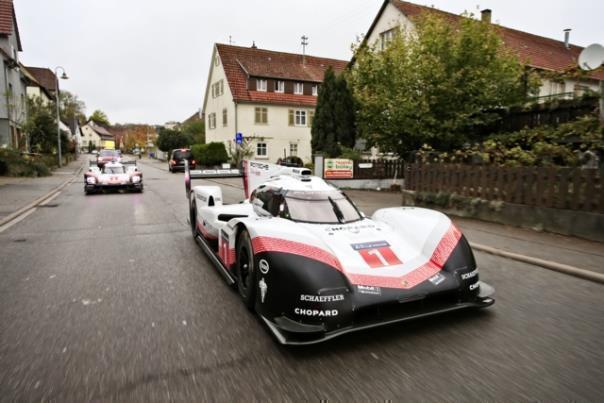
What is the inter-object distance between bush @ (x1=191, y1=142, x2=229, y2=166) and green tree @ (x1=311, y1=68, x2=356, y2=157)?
14040mm

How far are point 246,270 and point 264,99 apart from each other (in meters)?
32.1

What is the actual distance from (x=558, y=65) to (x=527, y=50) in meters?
2.43

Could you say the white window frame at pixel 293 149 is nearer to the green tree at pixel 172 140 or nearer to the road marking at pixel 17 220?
the green tree at pixel 172 140

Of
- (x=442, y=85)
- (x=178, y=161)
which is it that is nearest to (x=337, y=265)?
(x=442, y=85)

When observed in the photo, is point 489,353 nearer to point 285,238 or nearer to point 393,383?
point 393,383

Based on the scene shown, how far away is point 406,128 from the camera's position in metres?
14.3

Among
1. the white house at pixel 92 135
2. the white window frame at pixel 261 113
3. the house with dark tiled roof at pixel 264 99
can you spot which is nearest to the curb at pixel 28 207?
the house with dark tiled roof at pixel 264 99

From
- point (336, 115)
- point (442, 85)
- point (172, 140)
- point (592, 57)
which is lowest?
point (172, 140)

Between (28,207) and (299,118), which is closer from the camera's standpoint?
(28,207)

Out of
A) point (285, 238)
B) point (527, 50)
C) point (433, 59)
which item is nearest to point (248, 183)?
point (285, 238)

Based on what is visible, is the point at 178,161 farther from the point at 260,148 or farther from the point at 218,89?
the point at 218,89

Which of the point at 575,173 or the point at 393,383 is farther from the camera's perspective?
the point at 575,173

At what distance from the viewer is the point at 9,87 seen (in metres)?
26.9

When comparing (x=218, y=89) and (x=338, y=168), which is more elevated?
(x=218, y=89)
